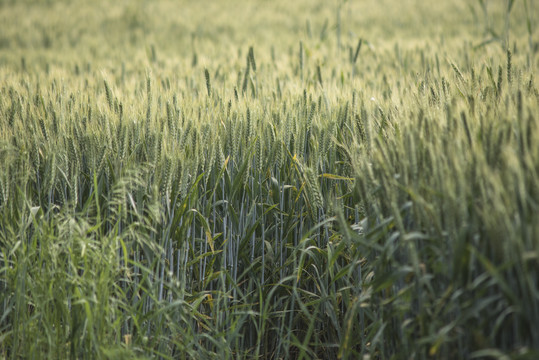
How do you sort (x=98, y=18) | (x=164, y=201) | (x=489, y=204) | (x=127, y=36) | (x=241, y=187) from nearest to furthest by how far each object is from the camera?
(x=489, y=204) → (x=164, y=201) → (x=241, y=187) → (x=127, y=36) → (x=98, y=18)

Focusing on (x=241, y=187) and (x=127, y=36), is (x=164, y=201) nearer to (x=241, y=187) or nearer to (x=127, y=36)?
(x=241, y=187)

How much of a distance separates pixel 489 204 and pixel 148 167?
96 cm

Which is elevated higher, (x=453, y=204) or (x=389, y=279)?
(x=453, y=204)

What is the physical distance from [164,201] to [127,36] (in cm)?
503

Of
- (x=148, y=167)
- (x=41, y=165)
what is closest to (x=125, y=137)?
(x=148, y=167)

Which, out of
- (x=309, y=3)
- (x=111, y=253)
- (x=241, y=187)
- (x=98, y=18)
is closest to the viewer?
(x=111, y=253)

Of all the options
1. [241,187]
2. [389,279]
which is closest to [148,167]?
[241,187]

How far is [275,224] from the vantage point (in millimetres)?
1630

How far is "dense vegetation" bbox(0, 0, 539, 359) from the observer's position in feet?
3.15

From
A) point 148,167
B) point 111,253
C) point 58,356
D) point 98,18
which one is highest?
point 98,18

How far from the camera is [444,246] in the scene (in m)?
0.98

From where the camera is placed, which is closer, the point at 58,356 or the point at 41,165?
the point at 58,356

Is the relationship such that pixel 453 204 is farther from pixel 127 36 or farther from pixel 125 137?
pixel 127 36

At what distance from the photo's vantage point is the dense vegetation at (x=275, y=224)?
96 centimetres
